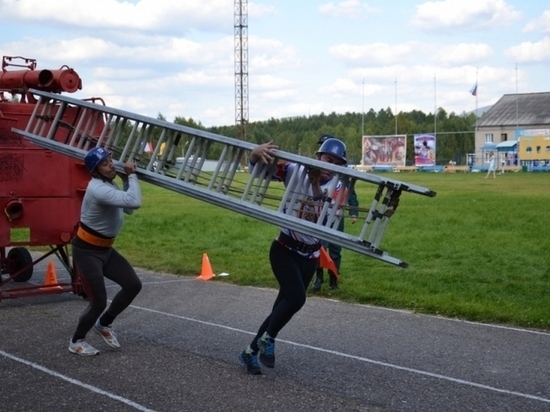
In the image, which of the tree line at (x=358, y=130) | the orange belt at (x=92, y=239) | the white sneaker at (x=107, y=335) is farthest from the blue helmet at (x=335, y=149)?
the tree line at (x=358, y=130)

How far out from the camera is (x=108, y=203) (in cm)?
786

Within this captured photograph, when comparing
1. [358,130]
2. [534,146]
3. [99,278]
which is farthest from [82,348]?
[358,130]

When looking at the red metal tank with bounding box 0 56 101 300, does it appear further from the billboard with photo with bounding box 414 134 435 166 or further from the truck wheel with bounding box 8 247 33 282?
the billboard with photo with bounding box 414 134 435 166

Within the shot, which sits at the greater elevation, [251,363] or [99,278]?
[99,278]

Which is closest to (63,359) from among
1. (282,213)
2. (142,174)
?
(142,174)

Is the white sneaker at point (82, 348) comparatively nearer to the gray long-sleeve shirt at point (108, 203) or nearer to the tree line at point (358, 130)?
the gray long-sleeve shirt at point (108, 203)

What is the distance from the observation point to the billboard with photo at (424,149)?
76750mm

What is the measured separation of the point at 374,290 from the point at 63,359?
5.21 meters

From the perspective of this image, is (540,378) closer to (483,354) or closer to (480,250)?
(483,354)

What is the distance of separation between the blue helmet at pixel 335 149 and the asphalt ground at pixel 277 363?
1.93 m

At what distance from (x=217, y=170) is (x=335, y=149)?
3.39 feet

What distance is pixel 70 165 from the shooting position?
11.4m

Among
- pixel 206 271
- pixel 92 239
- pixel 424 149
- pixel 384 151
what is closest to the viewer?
pixel 92 239

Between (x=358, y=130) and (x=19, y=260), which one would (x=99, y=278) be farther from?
(x=358, y=130)
